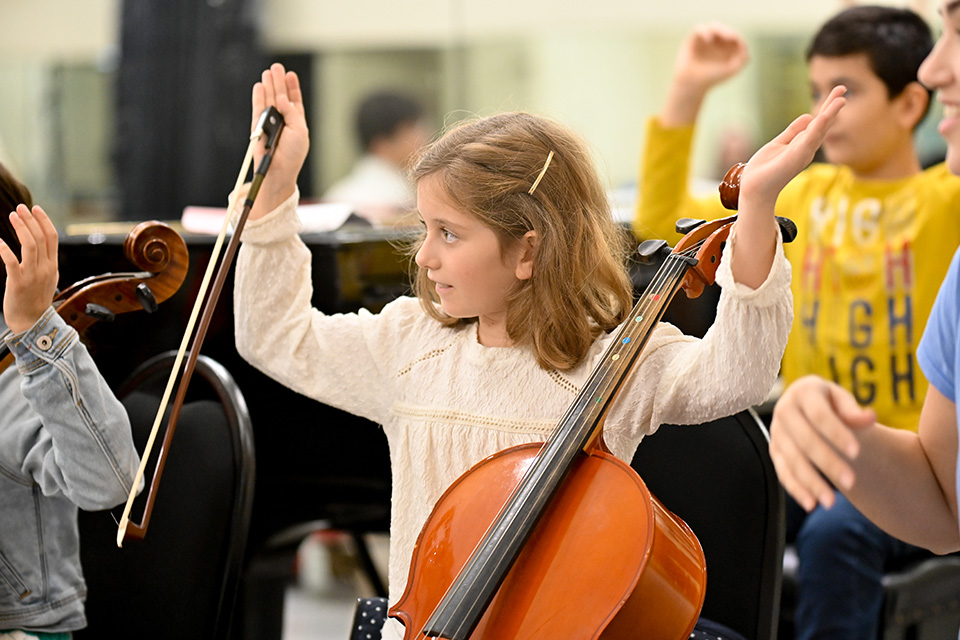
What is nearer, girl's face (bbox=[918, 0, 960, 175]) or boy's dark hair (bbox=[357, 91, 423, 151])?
girl's face (bbox=[918, 0, 960, 175])

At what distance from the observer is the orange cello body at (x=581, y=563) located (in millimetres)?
894

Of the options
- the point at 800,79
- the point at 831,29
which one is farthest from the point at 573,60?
the point at 831,29

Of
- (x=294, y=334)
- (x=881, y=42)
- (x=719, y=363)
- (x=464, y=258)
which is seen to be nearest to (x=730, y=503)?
(x=719, y=363)

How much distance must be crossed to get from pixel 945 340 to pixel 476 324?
0.49 metres

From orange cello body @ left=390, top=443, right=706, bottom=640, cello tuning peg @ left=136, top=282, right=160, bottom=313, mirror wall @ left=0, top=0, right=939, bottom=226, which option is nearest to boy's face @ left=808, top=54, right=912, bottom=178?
orange cello body @ left=390, top=443, right=706, bottom=640

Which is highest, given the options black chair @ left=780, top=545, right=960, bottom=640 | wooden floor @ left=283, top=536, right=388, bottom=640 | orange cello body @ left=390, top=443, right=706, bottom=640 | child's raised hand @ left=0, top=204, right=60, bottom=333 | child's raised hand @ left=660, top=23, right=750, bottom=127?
child's raised hand @ left=660, top=23, right=750, bottom=127

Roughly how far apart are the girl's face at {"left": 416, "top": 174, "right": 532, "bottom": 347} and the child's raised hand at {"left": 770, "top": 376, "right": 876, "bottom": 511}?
46 centimetres

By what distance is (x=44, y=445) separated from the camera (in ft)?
3.79

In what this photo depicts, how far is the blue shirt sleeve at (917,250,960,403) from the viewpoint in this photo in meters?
0.92

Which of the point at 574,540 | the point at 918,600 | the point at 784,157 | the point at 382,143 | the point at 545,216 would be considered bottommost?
the point at 918,600

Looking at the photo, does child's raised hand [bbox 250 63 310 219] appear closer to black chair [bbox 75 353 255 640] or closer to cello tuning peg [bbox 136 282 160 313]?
cello tuning peg [bbox 136 282 160 313]

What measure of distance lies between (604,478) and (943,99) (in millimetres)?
450

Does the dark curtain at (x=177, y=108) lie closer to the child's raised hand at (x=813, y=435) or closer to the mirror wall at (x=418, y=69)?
the mirror wall at (x=418, y=69)

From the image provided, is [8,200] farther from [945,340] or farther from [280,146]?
[945,340]
